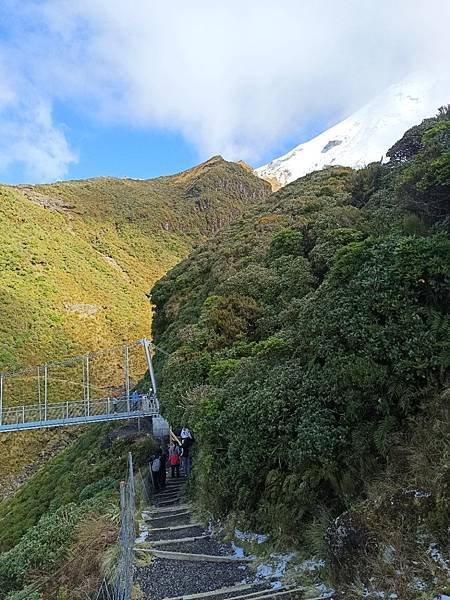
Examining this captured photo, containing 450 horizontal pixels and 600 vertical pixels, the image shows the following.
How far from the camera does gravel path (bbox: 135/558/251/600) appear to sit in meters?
5.36

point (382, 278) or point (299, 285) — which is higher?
point (299, 285)

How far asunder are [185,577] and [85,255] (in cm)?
5029

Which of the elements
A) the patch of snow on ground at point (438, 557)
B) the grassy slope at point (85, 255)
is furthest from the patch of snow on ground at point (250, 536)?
the grassy slope at point (85, 255)

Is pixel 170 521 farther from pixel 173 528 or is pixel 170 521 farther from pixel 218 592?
pixel 218 592

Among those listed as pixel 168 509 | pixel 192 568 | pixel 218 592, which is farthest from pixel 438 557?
pixel 168 509

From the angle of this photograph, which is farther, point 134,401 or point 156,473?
point 134,401

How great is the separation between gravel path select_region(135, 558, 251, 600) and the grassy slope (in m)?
21.6

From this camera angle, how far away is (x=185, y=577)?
5.66 meters

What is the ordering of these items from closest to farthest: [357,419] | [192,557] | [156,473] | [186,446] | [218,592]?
1. [218,592]
2. [357,419]
3. [192,557]
4. [156,473]
5. [186,446]

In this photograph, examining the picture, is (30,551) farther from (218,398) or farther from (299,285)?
(299,285)

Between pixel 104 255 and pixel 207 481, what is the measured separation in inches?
2009

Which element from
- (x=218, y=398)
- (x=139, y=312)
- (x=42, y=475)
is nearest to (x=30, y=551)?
(x=218, y=398)

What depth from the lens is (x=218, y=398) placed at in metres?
8.04

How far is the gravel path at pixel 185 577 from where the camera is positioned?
5.36 meters
